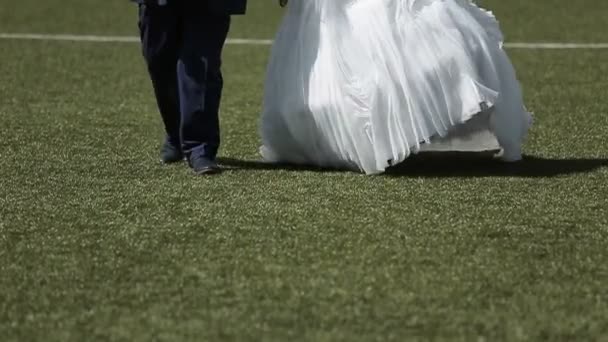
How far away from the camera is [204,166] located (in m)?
5.78

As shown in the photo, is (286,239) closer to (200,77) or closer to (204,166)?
(204,166)

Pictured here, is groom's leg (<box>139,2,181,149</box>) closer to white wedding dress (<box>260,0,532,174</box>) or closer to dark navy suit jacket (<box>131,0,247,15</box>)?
dark navy suit jacket (<box>131,0,247,15</box>)

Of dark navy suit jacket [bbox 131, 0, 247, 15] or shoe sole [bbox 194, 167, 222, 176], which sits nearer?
dark navy suit jacket [bbox 131, 0, 247, 15]

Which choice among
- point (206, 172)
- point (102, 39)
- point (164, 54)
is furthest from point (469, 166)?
point (102, 39)

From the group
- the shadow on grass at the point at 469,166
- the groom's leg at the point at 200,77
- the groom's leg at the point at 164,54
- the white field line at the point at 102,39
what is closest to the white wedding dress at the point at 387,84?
the shadow on grass at the point at 469,166

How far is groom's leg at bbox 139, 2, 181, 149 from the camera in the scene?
227 inches

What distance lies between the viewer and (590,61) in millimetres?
9234

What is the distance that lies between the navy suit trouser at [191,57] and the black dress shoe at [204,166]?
3 centimetres

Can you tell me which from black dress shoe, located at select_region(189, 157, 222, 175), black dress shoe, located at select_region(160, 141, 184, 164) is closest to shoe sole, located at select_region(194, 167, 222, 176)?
black dress shoe, located at select_region(189, 157, 222, 175)

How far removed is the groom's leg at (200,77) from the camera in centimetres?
571

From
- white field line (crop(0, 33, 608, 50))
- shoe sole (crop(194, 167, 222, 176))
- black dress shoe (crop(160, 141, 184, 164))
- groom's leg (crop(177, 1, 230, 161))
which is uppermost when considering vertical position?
groom's leg (crop(177, 1, 230, 161))

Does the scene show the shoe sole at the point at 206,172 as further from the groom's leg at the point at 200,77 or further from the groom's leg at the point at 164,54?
the groom's leg at the point at 164,54

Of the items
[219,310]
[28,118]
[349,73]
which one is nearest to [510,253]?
[219,310]

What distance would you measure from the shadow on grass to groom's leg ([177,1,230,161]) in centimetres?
21
